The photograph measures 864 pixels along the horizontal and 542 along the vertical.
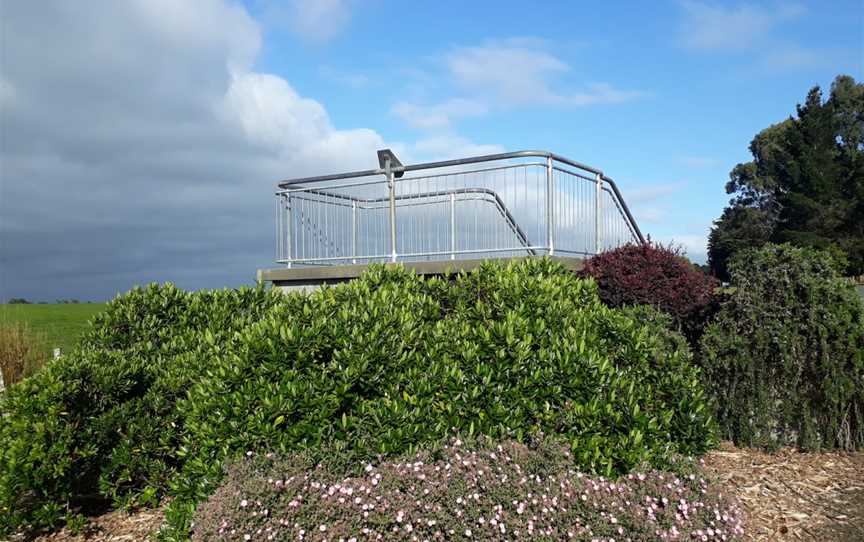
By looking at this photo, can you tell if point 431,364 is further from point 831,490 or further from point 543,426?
point 831,490

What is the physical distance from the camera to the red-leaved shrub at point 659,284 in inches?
272

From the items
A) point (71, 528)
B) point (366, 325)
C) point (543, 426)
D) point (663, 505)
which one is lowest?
point (71, 528)

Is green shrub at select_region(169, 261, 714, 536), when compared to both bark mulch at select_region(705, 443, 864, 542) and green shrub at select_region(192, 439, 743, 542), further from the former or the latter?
bark mulch at select_region(705, 443, 864, 542)

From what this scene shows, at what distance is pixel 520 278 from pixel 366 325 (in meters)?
1.29

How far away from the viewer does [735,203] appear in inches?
1913

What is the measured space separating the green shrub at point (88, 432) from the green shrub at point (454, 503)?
1.50 metres

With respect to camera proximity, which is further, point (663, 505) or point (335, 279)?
point (335, 279)

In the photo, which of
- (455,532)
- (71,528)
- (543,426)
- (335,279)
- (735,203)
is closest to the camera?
(455,532)

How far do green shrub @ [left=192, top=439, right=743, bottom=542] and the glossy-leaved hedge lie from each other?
0.71ft

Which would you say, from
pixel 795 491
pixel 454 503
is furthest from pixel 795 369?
pixel 454 503

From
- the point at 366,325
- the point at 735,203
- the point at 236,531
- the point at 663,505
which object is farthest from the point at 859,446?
the point at 735,203

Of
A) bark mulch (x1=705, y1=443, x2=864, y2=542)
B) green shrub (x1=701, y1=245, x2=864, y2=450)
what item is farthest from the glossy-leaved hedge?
green shrub (x1=701, y1=245, x2=864, y2=450)

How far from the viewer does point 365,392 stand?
381 centimetres

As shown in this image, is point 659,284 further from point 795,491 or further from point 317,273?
point 317,273
